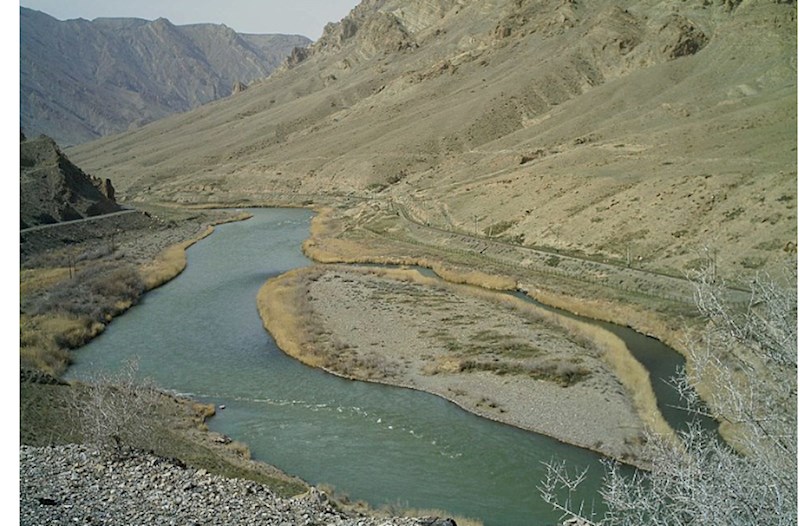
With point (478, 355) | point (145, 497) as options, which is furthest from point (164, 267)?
point (145, 497)

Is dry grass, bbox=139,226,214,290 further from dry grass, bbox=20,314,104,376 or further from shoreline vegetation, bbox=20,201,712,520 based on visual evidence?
dry grass, bbox=20,314,104,376

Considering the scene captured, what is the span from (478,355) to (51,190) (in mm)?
54332

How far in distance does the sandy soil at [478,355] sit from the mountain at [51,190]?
3359 cm

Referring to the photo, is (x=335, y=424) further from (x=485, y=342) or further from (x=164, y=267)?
(x=164, y=267)

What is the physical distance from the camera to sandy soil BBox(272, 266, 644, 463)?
2412 cm

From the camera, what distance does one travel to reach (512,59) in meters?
128

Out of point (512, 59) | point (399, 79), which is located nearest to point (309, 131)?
point (399, 79)

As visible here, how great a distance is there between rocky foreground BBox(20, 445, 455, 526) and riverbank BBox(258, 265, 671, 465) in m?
10.1

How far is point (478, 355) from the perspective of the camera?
30656 millimetres

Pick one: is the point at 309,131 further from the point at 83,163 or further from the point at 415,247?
the point at 415,247

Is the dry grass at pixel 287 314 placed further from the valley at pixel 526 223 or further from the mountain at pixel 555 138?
the mountain at pixel 555 138

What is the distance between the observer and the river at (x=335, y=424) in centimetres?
1972

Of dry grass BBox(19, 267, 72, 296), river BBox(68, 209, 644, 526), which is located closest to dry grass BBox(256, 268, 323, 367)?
river BBox(68, 209, 644, 526)

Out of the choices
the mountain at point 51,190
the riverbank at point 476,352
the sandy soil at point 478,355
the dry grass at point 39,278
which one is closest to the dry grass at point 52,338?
the dry grass at point 39,278
